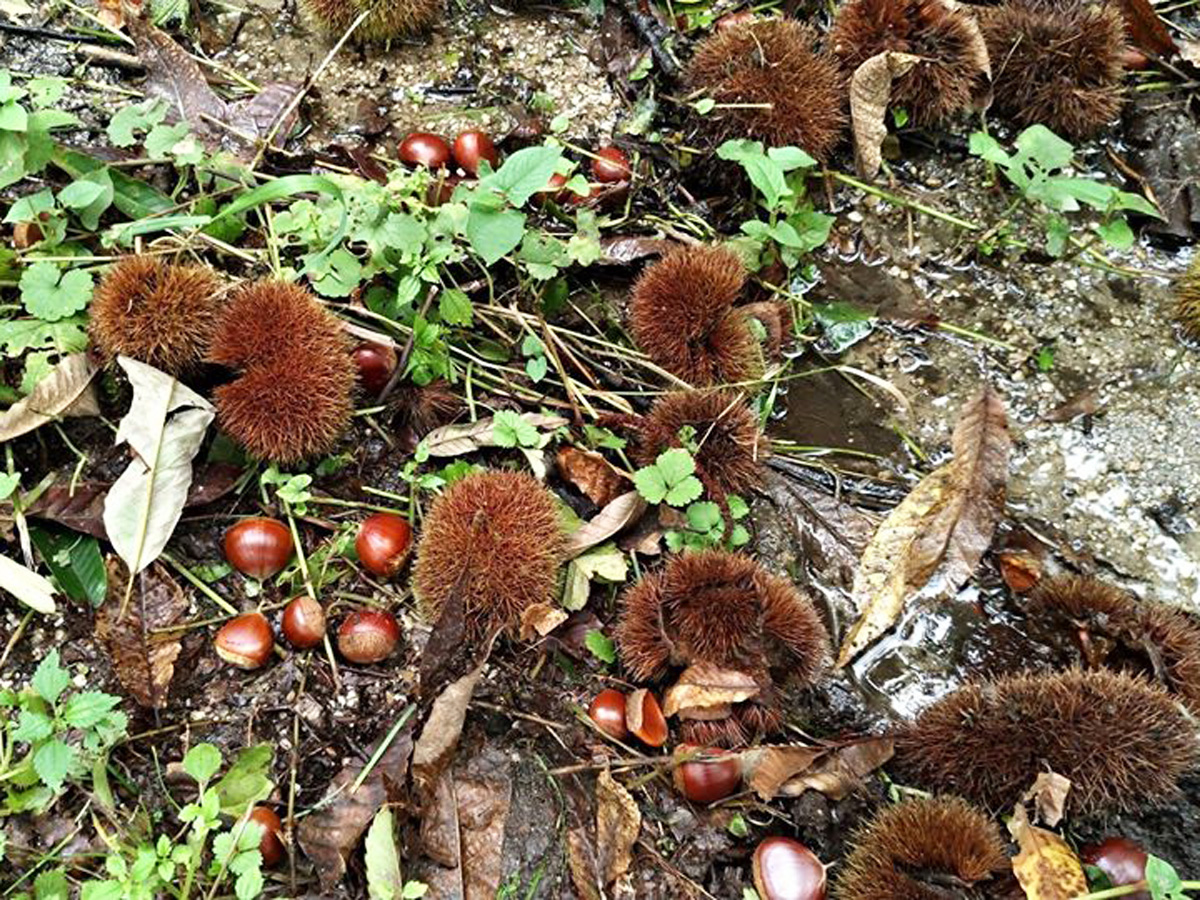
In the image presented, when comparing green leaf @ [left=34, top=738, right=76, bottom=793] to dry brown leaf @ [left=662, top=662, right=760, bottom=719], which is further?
dry brown leaf @ [left=662, top=662, right=760, bottom=719]

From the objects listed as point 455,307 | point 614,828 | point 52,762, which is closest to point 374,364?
point 455,307

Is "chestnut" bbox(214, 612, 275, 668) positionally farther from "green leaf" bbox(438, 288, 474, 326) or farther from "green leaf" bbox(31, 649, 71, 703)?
"green leaf" bbox(438, 288, 474, 326)

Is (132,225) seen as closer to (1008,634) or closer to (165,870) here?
(165,870)

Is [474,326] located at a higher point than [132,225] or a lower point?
lower

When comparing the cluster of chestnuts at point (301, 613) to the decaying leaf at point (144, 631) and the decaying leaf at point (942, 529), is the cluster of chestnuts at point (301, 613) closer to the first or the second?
the decaying leaf at point (144, 631)

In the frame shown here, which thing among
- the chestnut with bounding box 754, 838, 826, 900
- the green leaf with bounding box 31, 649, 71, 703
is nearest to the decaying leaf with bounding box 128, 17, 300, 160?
the green leaf with bounding box 31, 649, 71, 703

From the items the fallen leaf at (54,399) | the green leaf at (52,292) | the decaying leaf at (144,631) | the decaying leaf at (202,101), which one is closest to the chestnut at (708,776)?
the decaying leaf at (144,631)

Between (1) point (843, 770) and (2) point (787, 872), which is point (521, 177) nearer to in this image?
(1) point (843, 770)

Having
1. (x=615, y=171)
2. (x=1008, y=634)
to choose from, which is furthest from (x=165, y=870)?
(x=615, y=171)
